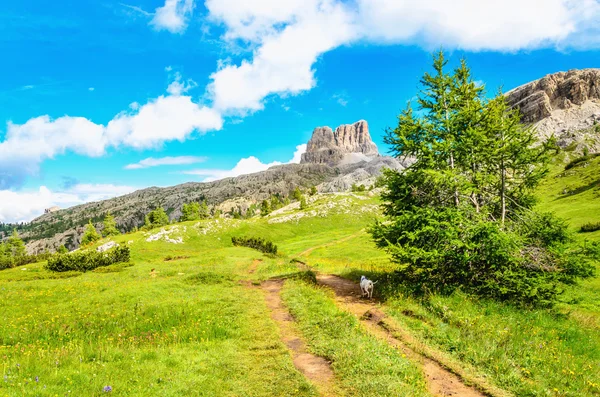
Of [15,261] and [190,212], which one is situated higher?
[190,212]

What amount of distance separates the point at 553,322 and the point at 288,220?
334 ft

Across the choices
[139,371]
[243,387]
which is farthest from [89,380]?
[243,387]

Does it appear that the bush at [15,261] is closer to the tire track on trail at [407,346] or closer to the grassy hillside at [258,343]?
the grassy hillside at [258,343]

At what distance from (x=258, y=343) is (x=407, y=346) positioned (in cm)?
650

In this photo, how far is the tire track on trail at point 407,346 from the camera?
371 inches

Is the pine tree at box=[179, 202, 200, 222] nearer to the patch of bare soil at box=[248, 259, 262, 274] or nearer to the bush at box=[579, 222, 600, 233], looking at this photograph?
the patch of bare soil at box=[248, 259, 262, 274]

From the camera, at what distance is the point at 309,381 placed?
10.2 meters

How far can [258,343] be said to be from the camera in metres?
13.7

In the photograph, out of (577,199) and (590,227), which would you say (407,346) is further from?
(577,199)

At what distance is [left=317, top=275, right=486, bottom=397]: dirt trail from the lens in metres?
9.53

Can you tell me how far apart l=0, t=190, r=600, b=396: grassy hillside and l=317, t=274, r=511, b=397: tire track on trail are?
1.05 ft

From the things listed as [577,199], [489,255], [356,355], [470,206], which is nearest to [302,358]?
[356,355]

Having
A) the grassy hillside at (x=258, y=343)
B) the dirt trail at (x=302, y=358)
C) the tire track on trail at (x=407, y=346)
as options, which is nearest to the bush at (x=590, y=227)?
the grassy hillside at (x=258, y=343)

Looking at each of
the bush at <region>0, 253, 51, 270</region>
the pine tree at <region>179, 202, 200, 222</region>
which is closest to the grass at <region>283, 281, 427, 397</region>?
the bush at <region>0, 253, 51, 270</region>
